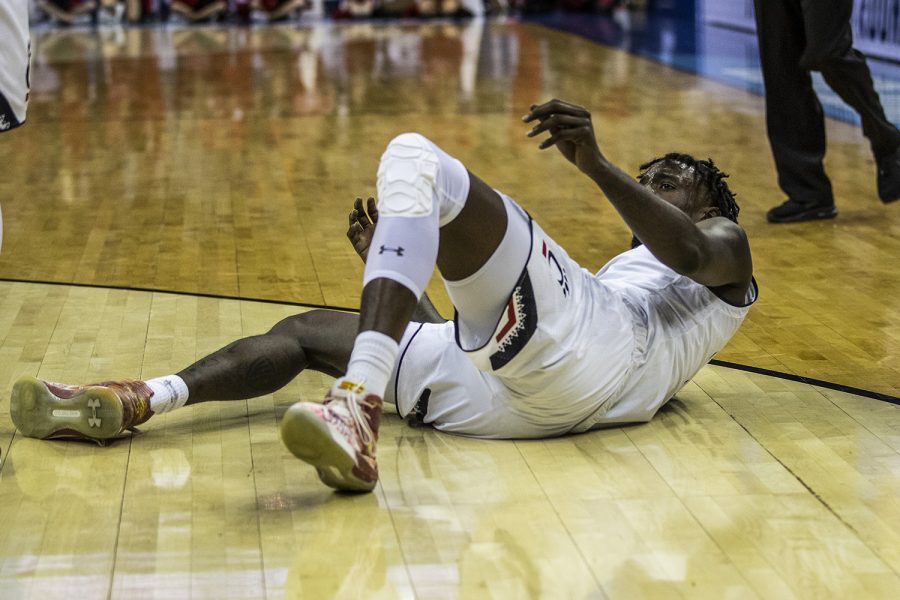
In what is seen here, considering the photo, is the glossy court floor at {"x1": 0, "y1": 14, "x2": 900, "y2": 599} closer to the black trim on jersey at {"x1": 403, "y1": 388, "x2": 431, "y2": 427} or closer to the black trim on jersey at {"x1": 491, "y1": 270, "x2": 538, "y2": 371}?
the black trim on jersey at {"x1": 403, "y1": 388, "x2": 431, "y2": 427}

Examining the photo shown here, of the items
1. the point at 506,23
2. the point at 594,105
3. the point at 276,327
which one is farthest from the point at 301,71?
the point at 276,327

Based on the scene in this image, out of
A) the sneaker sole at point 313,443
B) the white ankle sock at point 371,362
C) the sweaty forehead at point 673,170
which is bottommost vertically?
the sneaker sole at point 313,443

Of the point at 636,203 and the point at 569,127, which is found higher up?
the point at 569,127

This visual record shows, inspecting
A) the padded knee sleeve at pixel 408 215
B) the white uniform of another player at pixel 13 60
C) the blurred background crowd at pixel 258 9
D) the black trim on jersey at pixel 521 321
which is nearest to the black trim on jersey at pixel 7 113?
the white uniform of another player at pixel 13 60

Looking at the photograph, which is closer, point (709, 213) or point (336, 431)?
point (336, 431)

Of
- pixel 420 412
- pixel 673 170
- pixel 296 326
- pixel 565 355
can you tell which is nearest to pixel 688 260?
pixel 565 355

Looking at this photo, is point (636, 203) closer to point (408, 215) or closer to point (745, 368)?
point (408, 215)

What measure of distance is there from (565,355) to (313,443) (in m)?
0.51

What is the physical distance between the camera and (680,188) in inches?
93.1

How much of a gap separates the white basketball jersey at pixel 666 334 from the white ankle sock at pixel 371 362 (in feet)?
→ 1.78

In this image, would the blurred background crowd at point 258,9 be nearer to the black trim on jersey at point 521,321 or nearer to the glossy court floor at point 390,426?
the glossy court floor at point 390,426

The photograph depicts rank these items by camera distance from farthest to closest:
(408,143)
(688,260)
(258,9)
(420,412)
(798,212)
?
1. (258,9)
2. (798,212)
3. (420,412)
4. (688,260)
5. (408,143)

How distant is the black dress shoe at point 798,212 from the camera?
14.1ft

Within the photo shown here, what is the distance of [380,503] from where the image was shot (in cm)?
202
